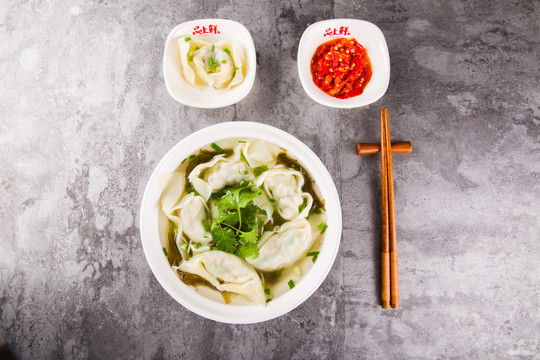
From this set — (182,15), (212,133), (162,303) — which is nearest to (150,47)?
(182,15)

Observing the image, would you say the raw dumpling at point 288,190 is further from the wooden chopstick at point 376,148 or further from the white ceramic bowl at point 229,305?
the wooden chopstick at point 376,148

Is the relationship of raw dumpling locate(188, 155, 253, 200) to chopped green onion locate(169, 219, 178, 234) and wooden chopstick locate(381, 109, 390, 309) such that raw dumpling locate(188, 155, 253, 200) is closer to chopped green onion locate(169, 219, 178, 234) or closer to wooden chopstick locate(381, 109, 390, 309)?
chopped green onion locate(169, 219, 178, 234)

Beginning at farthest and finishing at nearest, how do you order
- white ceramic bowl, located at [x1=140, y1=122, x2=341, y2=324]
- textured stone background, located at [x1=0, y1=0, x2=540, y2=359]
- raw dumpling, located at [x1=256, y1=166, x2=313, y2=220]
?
textured stone background, located at [x1=0, y1=0, x2=540, y2=359] < raw dumpling, located at [x1=256, y1=166, x2=313, y2=220] < white ceramic bowl, located at [x1=140, y1=122, x2=341, y2=324]

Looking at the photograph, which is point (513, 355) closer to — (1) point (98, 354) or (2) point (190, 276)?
(2) point (190, 276)

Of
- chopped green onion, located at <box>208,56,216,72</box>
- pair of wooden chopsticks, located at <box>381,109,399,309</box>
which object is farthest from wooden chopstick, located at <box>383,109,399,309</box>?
chopped green onion, located at <box>208,56,216,72</box>

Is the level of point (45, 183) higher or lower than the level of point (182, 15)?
lower
